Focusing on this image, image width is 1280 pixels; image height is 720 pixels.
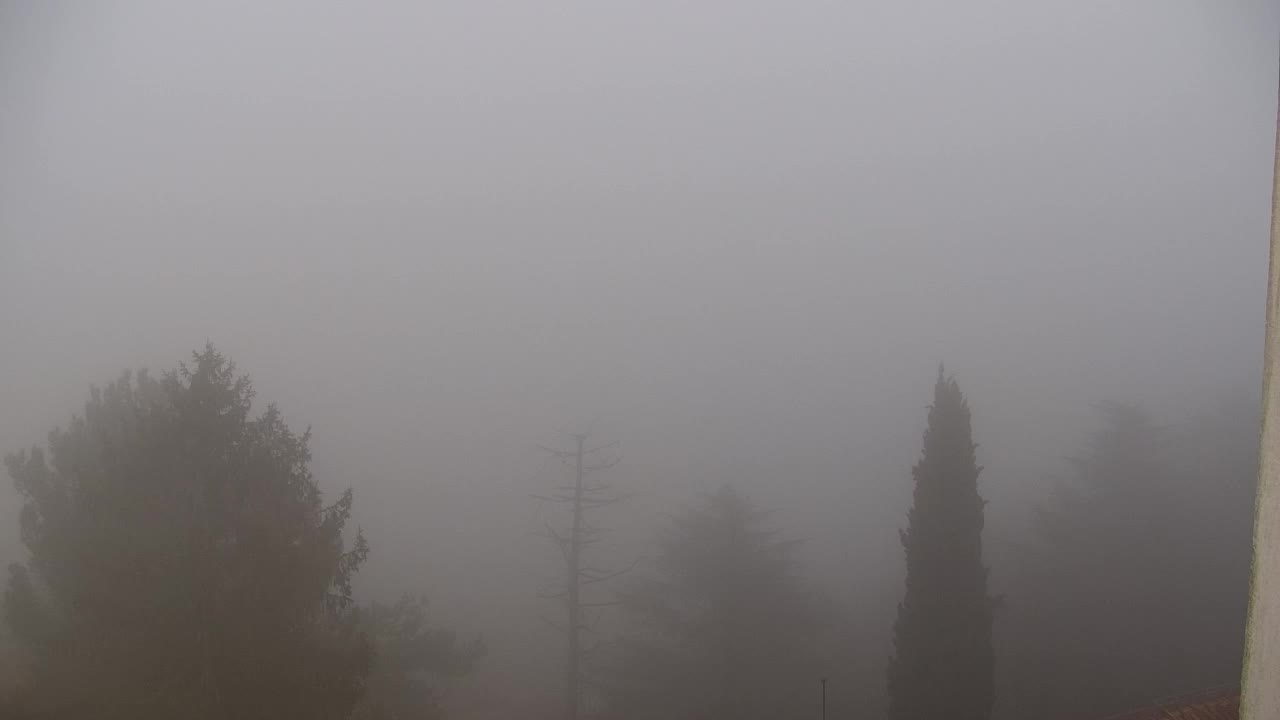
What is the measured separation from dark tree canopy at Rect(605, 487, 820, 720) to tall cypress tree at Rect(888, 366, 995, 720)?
245 cm

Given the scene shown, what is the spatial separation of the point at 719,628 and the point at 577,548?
2877 millimetres

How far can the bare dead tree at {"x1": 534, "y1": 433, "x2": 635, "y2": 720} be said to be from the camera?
9.40m

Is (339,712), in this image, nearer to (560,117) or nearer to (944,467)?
(944,467)

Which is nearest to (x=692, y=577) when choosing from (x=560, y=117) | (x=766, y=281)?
(x=766, y=281)

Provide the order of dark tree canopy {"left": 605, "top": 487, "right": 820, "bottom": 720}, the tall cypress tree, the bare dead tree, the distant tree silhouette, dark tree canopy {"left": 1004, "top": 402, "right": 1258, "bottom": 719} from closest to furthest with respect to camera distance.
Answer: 1. the distant tree silhouette
2. the tall cypress tree
3. the bare dead tree
4. dark tree canopy {"left": 605, "top": 487, "right": 820, "bottom": 720}
5. dark tree canopy {"left": 1004, "top": 402, "right": 1258, "bottom": 719}

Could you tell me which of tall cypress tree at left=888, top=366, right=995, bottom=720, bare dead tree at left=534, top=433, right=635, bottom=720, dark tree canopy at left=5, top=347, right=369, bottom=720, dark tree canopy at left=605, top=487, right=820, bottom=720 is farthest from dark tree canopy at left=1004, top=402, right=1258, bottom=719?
dark tree canopy at left=5, top=347, right=369, bottom=720

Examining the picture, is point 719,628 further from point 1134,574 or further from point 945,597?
point 1134,574

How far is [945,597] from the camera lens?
8.23 m

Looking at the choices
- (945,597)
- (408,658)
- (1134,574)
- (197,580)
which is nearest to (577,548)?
(408,658)

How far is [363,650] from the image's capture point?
17.6ft

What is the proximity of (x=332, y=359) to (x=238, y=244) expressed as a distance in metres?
2.39

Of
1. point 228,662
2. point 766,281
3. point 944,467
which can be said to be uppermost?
point 766,281

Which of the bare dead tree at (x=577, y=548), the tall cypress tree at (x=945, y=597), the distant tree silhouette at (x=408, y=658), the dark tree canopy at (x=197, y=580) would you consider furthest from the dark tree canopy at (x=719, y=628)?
the dark tree canopy at (x=197, y=580)

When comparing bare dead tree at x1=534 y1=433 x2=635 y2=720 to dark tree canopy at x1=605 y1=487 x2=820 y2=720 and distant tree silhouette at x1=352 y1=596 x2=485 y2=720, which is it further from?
distant tree silhouette at x1=352 y1=596 x2=485 y2=720
